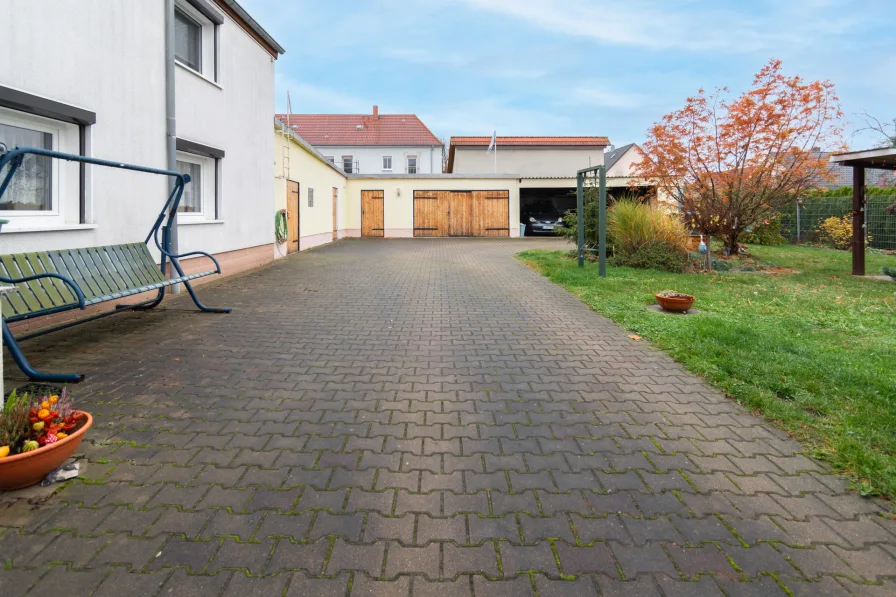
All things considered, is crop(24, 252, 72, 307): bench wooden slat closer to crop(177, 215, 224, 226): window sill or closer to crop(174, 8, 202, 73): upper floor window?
crop(177, 215, 224, 226): window sill

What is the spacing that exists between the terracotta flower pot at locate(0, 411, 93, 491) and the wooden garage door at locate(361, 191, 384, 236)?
24.7 m

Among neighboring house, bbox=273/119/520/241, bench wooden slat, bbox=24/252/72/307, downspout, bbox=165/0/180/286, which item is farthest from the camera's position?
neighboring house, bbox=273/119/520/241

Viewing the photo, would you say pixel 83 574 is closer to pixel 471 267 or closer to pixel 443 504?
pixel 443 504

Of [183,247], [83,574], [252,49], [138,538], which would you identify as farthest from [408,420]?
[252,49]

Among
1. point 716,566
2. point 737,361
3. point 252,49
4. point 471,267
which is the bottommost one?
point 716,566

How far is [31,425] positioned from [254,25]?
1182 centimetres

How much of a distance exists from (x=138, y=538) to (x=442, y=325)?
476cm

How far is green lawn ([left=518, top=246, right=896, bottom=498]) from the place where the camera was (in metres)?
3.48

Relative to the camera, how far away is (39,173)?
655cm

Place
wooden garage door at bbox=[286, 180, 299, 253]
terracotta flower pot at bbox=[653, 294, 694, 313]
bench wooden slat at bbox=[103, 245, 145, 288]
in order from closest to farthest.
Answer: bench wooden slat at bbox=[103, 245, 145, 288] < terracotta flower pot at bbox=[653, 294, 694, 313] < wooden garage door at bbox=[286, 180, 299, 253]

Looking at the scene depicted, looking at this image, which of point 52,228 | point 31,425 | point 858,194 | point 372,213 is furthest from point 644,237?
point 372,213

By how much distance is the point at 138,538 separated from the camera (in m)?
2.42

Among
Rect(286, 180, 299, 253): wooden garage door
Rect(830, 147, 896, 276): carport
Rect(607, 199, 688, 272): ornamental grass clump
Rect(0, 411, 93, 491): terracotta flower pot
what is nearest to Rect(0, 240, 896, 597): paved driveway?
Rect(0, 411, 93, 491): terracotta flower pot

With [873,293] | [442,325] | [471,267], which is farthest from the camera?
[471,267]
